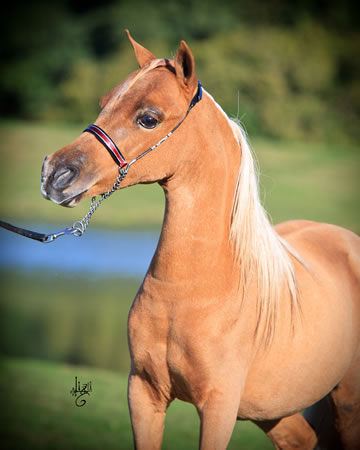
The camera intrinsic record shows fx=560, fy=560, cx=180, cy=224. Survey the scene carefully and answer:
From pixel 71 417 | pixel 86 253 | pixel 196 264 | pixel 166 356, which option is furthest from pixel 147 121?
pixel 86 253

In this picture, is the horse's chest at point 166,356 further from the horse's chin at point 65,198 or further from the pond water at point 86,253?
the pond water at point 86,253

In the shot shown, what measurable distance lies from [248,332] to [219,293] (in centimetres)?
17

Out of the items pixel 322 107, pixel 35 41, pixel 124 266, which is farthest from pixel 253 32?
pixel 124 266

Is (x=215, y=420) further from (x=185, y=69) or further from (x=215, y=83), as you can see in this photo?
(x=215, y=83)

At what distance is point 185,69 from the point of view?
1.66 metres

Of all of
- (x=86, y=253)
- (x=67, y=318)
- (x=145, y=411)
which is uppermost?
(x=145, y=411)

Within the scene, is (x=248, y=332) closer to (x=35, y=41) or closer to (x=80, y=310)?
(x=80, y=310)

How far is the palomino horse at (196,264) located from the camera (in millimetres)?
1617

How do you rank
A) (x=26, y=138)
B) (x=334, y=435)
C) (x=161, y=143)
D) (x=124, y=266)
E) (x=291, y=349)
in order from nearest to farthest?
(x=161, y=143), (x=291, y=349), (x=334, y=435), (x=124, y=266), (x=26, y=138)

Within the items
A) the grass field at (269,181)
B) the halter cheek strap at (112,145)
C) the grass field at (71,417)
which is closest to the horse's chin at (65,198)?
the halter cheek strap at (112,145)

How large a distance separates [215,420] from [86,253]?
24.4 feet

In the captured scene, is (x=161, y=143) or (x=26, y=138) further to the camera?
(x=26, y=138)

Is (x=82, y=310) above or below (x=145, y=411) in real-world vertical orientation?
below

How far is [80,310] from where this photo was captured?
22.0 feet
